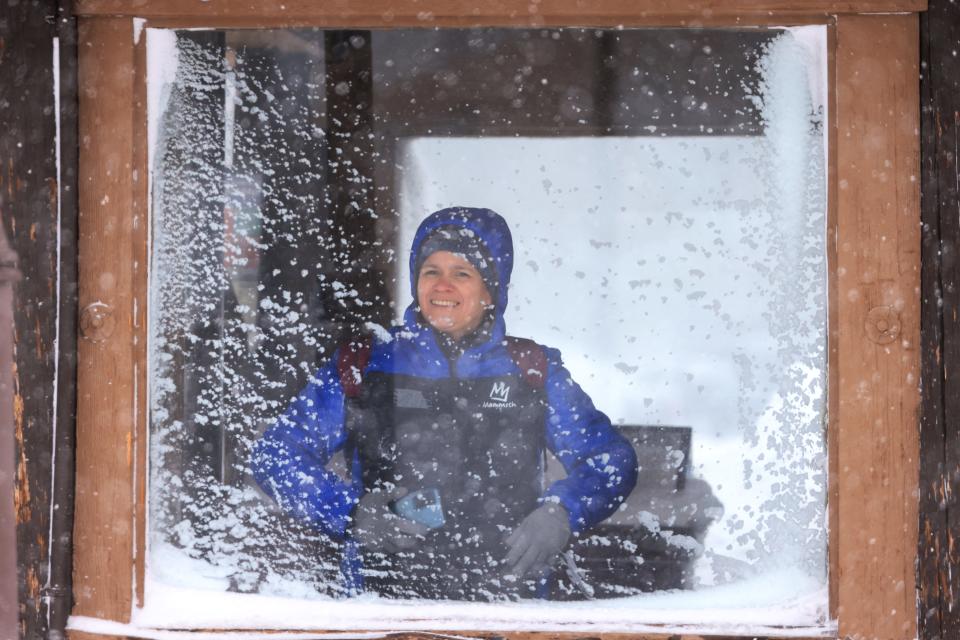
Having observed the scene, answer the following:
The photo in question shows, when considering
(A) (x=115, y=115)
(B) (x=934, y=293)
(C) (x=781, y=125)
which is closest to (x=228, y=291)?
(A) (x=115, y=115)

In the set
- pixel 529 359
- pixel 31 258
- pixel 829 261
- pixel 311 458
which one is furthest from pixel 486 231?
pixel 31 258

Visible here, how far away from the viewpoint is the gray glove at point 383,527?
206 centimetres

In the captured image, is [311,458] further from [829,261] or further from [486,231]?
[829,261]

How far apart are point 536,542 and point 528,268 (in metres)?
0.63

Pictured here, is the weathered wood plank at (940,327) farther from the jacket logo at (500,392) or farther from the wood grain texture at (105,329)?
the wood grain texture at (105,329)

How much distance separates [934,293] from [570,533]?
3.15ft

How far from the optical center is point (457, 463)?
207cm

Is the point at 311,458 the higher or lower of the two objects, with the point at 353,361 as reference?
lower

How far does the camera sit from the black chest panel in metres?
2.06

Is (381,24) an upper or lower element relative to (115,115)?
upper

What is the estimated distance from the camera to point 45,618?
1.99 m

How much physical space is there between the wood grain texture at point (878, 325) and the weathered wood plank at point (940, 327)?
2 cm

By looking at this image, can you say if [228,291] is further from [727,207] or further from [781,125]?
[781,125]

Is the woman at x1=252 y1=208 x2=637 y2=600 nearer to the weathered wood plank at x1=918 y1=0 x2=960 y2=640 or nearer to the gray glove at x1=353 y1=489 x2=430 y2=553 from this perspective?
the gray glove at x1=353 y1=489 x2=430 y2=553
